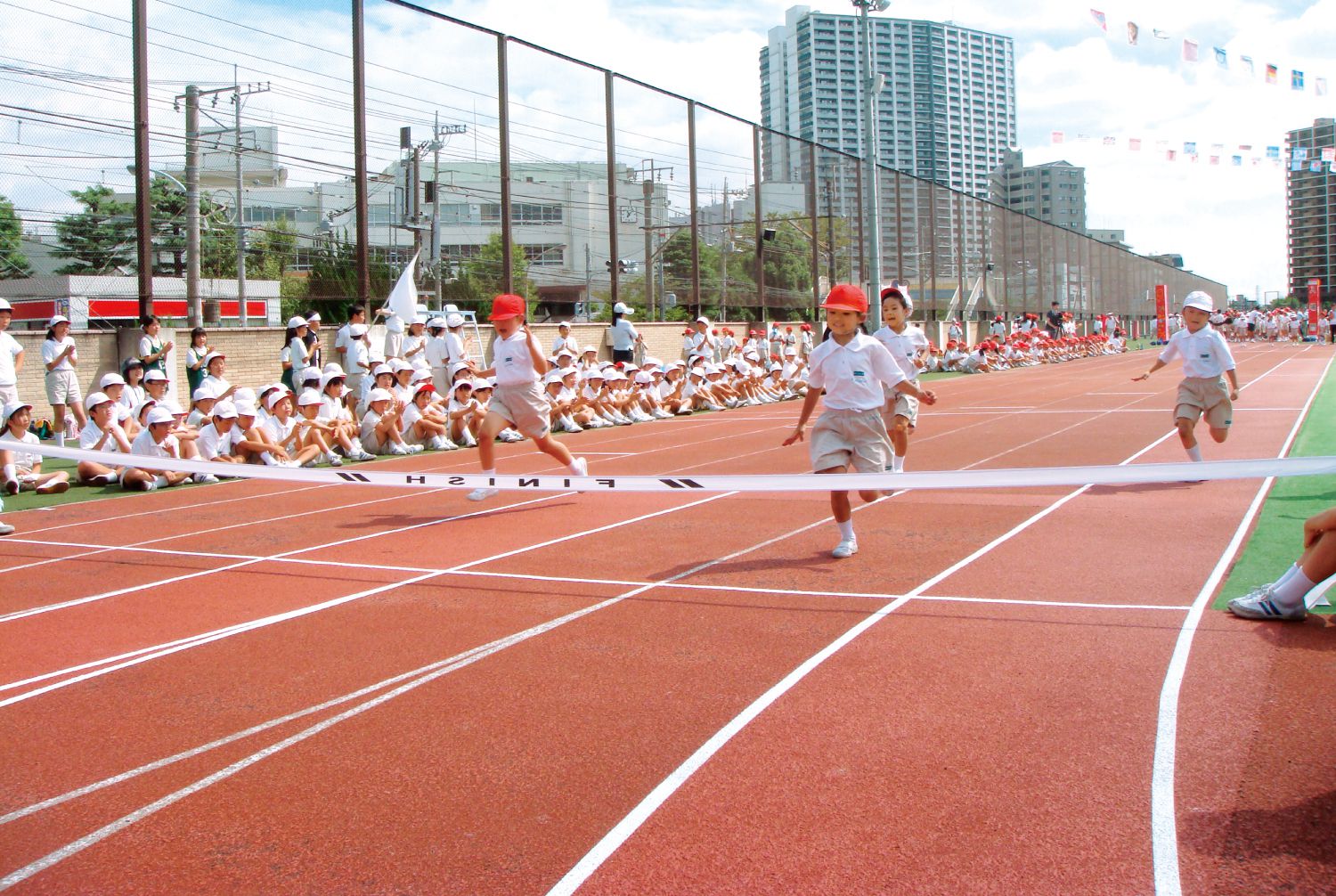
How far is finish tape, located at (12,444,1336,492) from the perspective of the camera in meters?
5.74

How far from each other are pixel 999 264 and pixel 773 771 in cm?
6980

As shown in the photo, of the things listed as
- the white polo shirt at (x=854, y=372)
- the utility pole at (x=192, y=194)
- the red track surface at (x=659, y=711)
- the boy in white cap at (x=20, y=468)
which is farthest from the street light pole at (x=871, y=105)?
the white polo shirt at (x=854, y=372)

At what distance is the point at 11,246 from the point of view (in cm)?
1788

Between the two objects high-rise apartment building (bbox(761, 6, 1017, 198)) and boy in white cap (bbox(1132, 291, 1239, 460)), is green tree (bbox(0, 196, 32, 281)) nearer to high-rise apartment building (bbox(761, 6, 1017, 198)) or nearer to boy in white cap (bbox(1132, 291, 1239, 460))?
boy in white cap (bbox(1132, 291, 1239, 460))

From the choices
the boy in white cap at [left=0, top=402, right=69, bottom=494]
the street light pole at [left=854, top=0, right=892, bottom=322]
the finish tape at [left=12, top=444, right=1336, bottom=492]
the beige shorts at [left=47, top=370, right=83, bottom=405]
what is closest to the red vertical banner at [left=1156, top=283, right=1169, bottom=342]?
the street light pole at [left=854, top=0, right=892, bottom=322]

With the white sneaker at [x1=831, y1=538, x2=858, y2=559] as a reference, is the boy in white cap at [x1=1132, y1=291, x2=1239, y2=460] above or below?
above

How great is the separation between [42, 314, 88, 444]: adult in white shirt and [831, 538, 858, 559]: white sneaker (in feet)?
36.2

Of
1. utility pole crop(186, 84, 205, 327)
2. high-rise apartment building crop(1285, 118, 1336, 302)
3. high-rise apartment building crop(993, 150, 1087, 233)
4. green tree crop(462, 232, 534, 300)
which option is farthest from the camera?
high-rise apartment building crop(993, 150, 1087, 233)

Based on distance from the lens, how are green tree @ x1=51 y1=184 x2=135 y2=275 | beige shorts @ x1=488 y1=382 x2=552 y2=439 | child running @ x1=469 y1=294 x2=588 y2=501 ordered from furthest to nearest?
green tree @ x1=51 y1=184 x2=135 y2=275, beige shorts @ x1=488 y1=382 x2=552 y2=439, child running @ x1=469 y1=294 x2=588 y2=501

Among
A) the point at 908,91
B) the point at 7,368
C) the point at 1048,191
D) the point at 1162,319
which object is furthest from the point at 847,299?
the point at 1048,191

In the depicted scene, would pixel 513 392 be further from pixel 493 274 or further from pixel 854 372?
pixel 493 274

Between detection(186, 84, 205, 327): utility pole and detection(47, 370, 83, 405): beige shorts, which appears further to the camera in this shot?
detection(186, 84, 205, 327): utility pole

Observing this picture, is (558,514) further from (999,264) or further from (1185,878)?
(999,264)

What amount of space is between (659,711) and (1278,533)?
577cm
